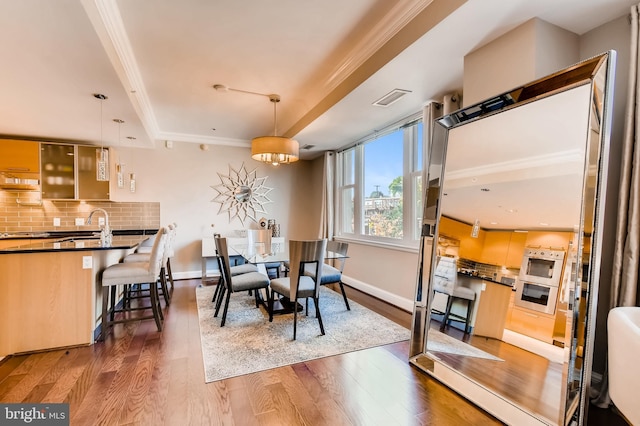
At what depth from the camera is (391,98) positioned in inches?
119

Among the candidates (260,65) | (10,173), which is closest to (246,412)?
(260,65)

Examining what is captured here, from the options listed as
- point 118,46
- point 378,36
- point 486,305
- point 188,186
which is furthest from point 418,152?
point 188,186

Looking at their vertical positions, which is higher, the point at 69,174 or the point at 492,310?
the point at 69,174

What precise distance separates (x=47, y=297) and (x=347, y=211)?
3950 millimetres

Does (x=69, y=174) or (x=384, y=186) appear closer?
(x=384, y=186)

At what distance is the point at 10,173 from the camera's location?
4176 mm

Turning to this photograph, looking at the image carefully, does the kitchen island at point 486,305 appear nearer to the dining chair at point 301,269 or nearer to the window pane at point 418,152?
the dining chair at point 301,269

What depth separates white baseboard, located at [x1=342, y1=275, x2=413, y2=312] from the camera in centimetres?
360

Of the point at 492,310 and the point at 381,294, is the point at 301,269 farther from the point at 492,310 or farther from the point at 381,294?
the point at 381,294

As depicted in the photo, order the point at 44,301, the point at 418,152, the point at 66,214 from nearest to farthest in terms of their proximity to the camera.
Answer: the point at 44,301
the point at 418,152
the point at 66,214

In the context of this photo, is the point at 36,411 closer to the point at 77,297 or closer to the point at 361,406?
the point at 77,297

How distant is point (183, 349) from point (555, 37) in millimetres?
3584

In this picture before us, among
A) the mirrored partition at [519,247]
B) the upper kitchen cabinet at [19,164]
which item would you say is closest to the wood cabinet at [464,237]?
the mirrored partition at [519,247]

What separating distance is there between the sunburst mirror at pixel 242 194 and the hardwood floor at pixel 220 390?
316 centimetres
